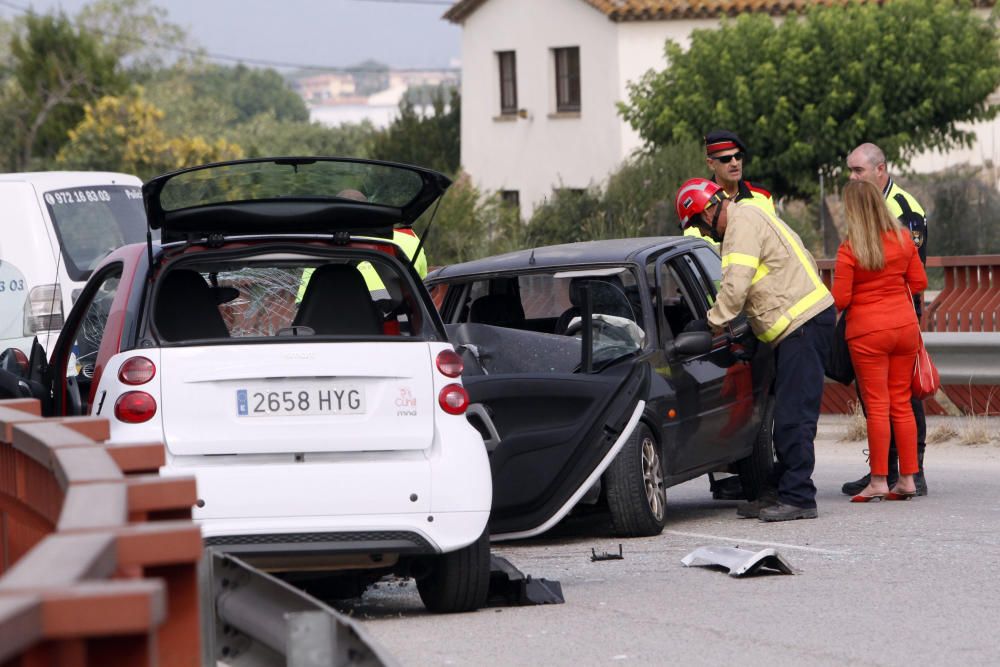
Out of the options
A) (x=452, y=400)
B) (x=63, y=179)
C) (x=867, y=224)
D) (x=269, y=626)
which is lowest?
(x=269, y=626)

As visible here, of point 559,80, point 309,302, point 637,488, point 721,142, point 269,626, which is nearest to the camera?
point 269,626

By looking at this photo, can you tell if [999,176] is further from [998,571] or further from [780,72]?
[998,571]

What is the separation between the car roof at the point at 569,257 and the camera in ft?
31.4

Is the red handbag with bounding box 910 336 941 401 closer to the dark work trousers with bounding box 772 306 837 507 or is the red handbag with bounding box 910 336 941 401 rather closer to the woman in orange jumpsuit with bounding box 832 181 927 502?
the woman in orange jumpsuit with bounding box 832 181 927 502

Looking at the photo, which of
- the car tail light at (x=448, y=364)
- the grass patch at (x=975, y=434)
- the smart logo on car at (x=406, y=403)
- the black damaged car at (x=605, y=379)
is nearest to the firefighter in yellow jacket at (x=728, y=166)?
the black damaged car at (x=605, y=379)

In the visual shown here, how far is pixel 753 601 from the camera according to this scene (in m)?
7.37

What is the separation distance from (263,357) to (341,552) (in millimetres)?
764

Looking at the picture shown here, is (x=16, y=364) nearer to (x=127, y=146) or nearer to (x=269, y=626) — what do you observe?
(x=269, y=626)

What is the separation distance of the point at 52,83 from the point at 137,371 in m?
51.9

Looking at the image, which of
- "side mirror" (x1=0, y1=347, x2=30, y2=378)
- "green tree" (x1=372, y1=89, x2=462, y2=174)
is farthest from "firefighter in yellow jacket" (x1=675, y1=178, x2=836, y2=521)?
"green tree" (x1=372, y1=89, x2=462, y2=174)

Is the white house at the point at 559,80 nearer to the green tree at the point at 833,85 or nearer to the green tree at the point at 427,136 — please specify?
the green tree at the point at 427,136

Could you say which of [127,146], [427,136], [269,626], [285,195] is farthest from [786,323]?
[127,146]

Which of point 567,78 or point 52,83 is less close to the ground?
point 52,83

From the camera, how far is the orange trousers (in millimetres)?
10203
